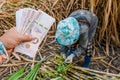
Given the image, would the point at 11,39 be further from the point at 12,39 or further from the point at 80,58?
the point at 80,58

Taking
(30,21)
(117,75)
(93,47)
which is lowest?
(117,75)

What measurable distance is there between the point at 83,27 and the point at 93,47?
42 cm

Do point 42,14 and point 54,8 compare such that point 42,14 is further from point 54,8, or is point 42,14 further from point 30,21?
point 54,8

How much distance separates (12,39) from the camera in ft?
8.95

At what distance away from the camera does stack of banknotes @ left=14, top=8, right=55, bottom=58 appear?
270 cm

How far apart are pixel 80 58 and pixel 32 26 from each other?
41 cm

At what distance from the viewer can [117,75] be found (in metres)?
2.47

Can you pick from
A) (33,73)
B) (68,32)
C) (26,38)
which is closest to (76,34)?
(68,32)

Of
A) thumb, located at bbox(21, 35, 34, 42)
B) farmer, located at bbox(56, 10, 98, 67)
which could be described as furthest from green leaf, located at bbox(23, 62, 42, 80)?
thumb, located at bbox(21, 35, 34, 42)

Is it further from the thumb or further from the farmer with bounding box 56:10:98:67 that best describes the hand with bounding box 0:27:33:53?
the farmer with bounding box 56:10:98:67

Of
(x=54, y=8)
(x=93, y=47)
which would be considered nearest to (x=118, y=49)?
(x=93, y=47)

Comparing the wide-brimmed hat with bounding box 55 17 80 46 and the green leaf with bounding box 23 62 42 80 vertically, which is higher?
the wide-brimmed hat with bounding box 55 17 80 46

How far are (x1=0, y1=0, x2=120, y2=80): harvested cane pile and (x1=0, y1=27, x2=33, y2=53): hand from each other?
7cm

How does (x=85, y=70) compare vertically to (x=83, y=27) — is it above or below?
below
